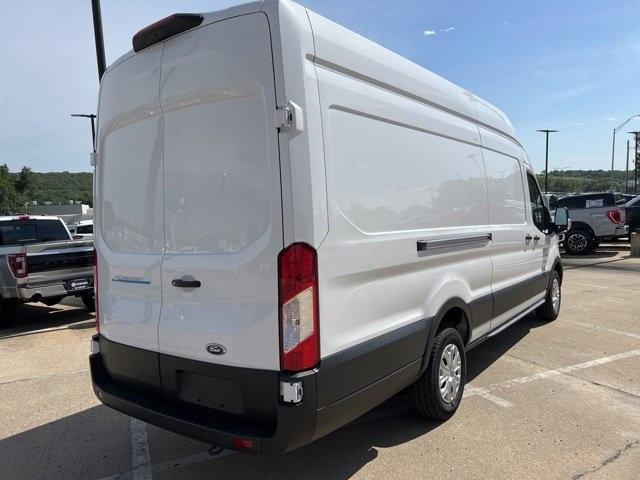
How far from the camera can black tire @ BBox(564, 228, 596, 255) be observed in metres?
15.2

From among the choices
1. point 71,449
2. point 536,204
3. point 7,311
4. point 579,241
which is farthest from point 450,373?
point 579,241

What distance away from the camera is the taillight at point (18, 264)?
7.43m

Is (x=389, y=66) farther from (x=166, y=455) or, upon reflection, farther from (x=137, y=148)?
(x=166, y=455)

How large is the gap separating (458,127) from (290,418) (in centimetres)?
278

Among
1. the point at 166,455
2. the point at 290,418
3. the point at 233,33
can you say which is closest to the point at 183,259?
the point at 290,418

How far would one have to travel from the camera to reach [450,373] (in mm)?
3908

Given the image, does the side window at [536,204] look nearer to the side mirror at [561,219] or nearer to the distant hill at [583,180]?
the side mirror at [561,219]

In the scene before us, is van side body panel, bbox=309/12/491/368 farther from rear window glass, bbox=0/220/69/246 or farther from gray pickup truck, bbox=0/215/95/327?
rear window glass, bbox=0/220/69/246

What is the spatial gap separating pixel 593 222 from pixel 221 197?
15.2m

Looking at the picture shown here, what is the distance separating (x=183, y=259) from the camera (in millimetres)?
2889

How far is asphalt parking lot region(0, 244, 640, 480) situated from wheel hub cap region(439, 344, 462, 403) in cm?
22

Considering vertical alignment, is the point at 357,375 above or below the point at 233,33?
below

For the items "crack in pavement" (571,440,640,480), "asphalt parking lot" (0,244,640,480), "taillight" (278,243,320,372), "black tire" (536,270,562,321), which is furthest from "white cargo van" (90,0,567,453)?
"black tire" (536,270,562,321)

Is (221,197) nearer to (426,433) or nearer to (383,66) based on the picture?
→ (383,66)
